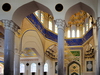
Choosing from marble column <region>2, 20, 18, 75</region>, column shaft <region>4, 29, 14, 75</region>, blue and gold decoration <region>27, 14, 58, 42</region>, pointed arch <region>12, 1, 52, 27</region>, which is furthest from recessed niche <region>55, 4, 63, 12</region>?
blue and gold decoration <region>27, 14, 58, 42</region>

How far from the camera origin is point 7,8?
9742 millimetres

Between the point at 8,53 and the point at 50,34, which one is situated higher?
the point at 50,34

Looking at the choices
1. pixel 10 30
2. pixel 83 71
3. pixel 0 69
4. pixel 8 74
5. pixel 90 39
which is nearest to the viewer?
pixel 8 74

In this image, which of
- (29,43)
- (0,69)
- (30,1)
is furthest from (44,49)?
(30,1)

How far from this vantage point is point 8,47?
9.25 m

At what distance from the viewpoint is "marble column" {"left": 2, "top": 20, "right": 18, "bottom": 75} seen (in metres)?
9.01

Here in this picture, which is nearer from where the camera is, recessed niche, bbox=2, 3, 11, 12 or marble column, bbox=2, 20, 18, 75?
marble column, bbox=2, 20, 18, 75

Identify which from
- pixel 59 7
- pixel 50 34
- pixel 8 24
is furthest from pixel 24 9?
pixel 50 34

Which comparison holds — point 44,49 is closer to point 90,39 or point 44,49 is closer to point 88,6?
point 90,39

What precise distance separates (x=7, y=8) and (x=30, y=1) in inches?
45.8

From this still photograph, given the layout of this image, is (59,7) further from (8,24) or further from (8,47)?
(8,47)

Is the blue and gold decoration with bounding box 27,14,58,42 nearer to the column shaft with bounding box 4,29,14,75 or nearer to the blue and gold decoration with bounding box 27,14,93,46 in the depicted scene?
the blue and gold decoration with bounding box 27,14,93,46

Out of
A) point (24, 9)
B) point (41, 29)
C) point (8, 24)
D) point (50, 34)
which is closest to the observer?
point (8, 24)

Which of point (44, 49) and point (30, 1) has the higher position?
point (30, 1)
